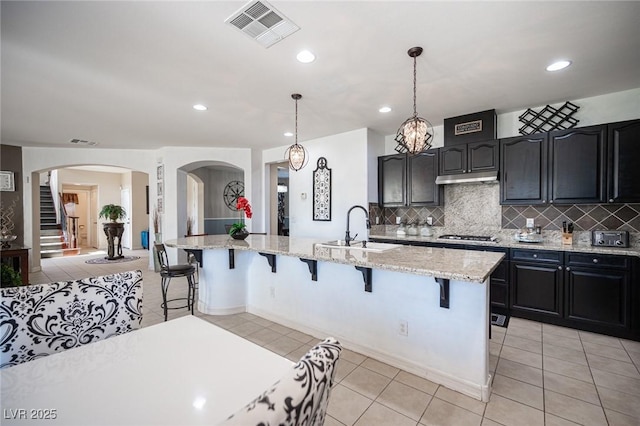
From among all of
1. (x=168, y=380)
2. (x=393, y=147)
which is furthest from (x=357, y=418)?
(x=393, y=147)

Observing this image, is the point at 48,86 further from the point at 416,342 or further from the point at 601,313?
the point at 601,313

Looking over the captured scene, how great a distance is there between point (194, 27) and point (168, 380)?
2227 mm

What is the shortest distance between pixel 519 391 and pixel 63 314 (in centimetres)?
285

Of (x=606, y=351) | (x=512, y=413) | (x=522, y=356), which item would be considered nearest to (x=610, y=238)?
(x=606, y=351)

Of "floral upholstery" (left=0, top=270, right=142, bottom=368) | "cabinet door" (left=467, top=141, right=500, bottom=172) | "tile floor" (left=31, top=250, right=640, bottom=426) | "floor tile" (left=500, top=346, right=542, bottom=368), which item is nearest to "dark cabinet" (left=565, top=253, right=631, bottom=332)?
"tile floor" (left=31, top=250, right=640, bottom=426)

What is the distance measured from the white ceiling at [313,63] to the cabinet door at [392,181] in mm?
754

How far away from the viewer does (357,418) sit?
183 cm

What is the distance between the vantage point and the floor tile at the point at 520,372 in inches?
87.2

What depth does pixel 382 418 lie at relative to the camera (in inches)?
71.8

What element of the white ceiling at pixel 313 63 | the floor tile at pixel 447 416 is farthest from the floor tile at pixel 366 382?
the white ceiling at pixel 313 63

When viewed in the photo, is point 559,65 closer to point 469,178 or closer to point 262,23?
point 469,178

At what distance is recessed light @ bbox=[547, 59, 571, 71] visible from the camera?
2.56 metres

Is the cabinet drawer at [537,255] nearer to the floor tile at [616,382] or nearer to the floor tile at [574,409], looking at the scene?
the floor tile at [616,382]

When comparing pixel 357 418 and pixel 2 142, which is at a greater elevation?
pixel 2 142
